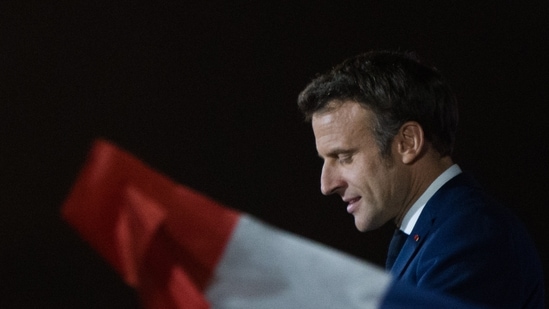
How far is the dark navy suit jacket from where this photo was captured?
1225mm

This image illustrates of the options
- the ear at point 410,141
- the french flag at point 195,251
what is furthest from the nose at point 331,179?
the french flag at point 195,251

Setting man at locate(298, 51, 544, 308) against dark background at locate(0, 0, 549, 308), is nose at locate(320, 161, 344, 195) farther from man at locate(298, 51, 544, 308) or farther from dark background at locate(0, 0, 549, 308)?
dark background at locate(0, 0, 549, 308)

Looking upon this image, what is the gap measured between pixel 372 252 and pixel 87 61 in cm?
103

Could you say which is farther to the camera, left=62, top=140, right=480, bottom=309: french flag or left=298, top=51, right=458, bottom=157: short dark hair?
left=298, top=51, right=458, bottom=157: short dark hair

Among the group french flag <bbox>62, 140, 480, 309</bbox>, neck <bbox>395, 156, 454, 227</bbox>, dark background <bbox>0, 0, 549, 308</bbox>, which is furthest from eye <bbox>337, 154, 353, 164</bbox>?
dark background <bbox>0, 0, 549, 308</bbox>

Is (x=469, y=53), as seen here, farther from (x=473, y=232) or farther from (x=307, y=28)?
(x=473, y=232)

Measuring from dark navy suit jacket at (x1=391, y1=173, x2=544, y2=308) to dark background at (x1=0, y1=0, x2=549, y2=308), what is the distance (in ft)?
4.02

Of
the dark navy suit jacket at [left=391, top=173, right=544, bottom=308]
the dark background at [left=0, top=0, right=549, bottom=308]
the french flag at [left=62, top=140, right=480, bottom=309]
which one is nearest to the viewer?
the french flag at [left=62, top=140, right=480, bottom=309]

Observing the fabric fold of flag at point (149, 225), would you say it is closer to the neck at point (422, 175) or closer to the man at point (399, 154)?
the man at point (399, 154)

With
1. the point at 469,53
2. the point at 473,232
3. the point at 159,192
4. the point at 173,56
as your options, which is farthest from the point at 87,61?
the point at 159,192

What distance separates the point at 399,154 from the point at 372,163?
1.8 inches

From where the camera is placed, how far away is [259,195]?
263 cm

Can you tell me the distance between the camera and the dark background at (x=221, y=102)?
7.89ft

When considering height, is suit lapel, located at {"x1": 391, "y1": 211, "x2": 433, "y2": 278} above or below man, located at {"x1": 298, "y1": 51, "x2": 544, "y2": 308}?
below
